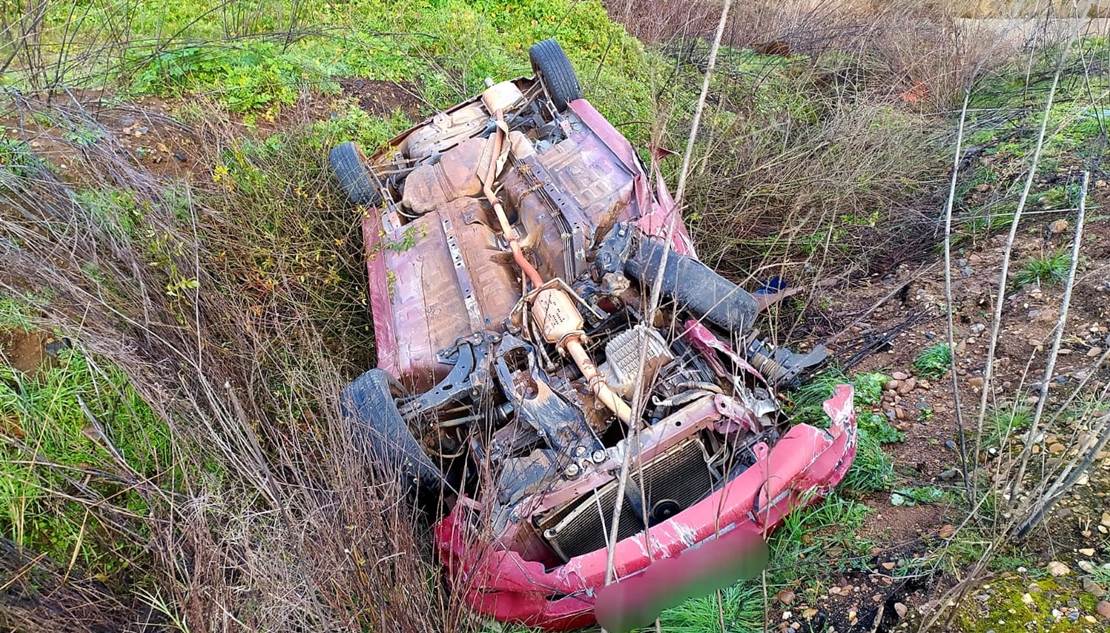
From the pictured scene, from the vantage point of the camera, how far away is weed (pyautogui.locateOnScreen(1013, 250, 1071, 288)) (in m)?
3.52

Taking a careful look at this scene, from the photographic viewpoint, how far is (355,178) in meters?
4.06

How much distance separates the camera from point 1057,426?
2.80 meters

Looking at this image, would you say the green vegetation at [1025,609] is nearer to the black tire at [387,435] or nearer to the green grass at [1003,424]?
the green grass at [1003,424]

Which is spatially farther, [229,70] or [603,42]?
[603,42]

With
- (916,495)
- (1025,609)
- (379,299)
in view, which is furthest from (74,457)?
(1025,609)

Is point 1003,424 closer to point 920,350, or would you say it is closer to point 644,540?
point 920,350

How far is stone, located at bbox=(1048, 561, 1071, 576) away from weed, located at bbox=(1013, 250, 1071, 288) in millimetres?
1847

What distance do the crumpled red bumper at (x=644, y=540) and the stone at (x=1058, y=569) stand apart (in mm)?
749

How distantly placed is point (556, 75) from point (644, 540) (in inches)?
120

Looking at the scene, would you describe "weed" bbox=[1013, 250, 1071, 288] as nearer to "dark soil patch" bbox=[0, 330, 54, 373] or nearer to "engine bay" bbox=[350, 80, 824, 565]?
"engine bay" bbox=[350, 80, 824, 565]

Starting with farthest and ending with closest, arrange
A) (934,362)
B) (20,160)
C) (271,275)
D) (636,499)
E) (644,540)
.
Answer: (20,160), (271,275), (934,362), (636,499), (644,540)

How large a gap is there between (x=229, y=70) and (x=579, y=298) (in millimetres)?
4067

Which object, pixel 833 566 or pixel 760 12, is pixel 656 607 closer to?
pixel 833 566

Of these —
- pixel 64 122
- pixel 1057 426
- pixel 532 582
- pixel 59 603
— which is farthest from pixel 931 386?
pixel 64 122
